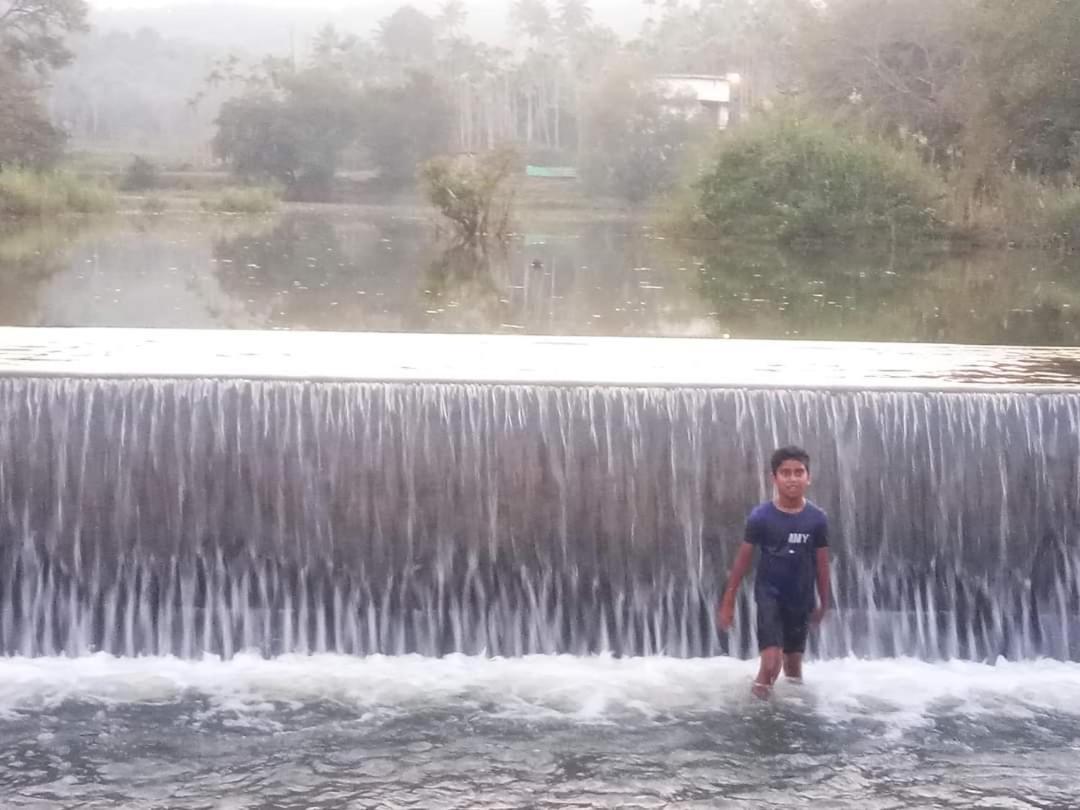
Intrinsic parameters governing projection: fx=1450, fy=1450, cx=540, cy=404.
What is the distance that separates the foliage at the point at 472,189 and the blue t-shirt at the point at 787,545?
21148 mm

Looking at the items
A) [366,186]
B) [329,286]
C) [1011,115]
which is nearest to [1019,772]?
[329,286]

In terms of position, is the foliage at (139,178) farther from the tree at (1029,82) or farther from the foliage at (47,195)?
the tree at (1029,82)

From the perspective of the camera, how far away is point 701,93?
73.7 meters

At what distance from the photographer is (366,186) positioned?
63.6 m

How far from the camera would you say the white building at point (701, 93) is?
58.0 meters

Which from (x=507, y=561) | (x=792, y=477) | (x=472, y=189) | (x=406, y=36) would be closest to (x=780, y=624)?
(x=792, y=477)

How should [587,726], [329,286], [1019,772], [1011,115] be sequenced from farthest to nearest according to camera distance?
[1011,115] → [329,286] → [587,726] → [1019,772]

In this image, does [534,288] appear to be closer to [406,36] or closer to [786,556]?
[786,556]

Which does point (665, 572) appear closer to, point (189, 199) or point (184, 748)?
point (184, 748)

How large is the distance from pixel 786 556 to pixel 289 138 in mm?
57148

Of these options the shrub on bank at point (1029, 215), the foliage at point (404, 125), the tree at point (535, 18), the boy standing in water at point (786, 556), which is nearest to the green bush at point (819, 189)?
the shrub on bank at point (1029, 215)

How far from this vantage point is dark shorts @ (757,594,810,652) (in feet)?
20.9

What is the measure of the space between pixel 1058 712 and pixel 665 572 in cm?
203

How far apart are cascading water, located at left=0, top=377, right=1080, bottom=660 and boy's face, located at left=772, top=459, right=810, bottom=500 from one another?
142cm
